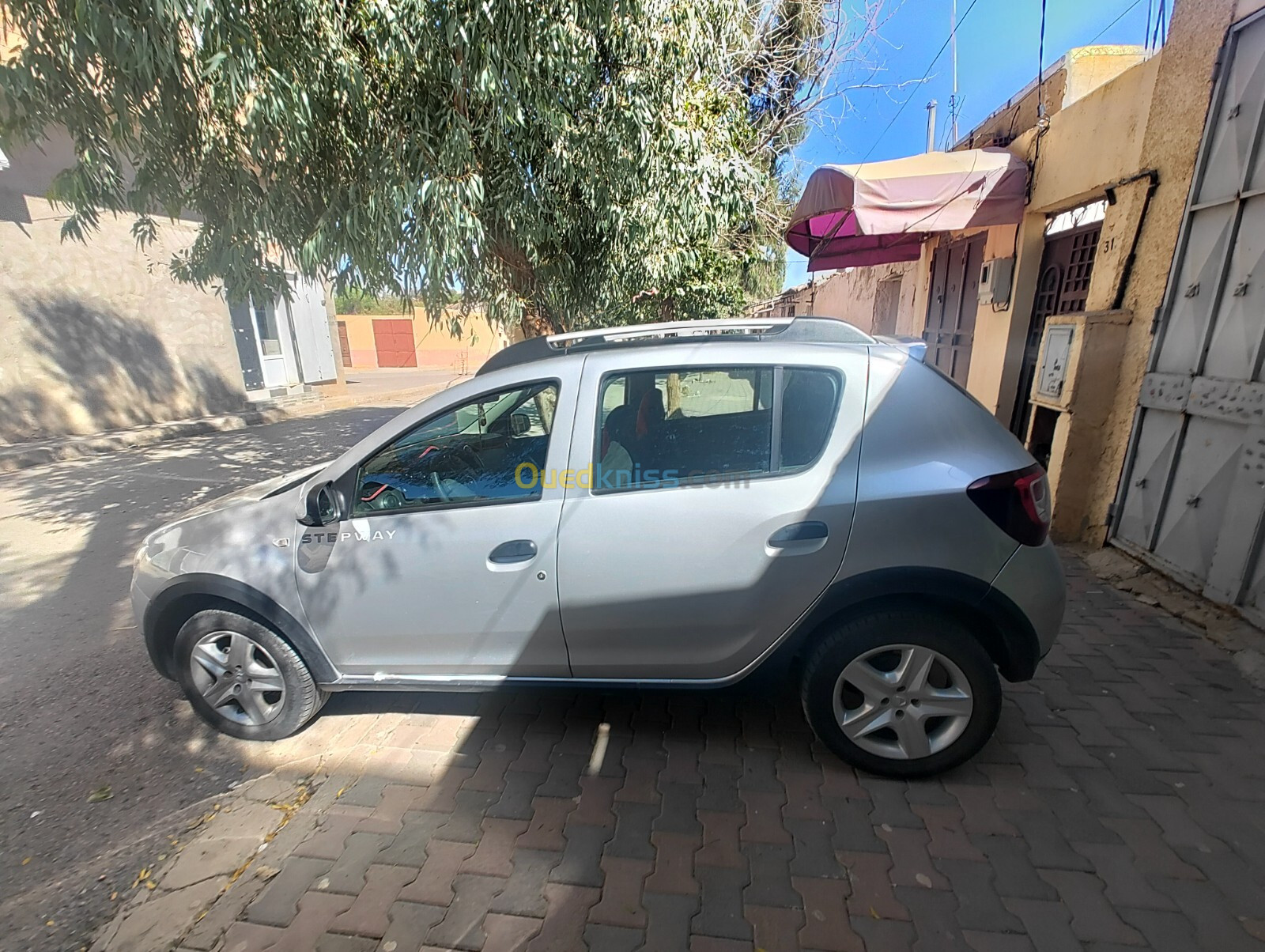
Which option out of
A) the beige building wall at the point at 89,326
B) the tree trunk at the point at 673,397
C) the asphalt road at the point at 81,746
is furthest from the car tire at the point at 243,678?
the beige building wall at the point at 89,326

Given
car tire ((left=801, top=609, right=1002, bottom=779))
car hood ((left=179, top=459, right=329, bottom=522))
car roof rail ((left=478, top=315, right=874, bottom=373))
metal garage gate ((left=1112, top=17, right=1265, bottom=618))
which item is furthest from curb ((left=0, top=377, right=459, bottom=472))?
metal garage gate ((left=1112, top=17, right=1265, bottom=618))

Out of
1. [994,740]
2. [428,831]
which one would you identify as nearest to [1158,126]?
[994,740]

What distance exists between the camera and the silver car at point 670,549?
2041mm

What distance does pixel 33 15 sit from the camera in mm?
2779

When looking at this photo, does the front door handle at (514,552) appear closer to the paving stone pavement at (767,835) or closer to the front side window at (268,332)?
the paving stone pavement at (767,835)

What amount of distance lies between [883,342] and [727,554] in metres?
1.10

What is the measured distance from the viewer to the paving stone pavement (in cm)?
169

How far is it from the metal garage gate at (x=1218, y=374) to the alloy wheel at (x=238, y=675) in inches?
193

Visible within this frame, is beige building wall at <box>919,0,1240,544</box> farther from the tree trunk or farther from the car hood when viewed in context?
the car hood

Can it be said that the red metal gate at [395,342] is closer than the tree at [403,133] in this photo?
No

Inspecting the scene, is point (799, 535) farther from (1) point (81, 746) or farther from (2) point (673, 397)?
(1) point (81, 746)

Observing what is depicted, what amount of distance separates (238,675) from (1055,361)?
5.46 m

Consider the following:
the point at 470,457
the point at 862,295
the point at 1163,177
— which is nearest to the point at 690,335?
the point at 470,457

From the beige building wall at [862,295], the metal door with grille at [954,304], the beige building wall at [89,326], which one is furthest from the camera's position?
the beige building wall at [862,295]
